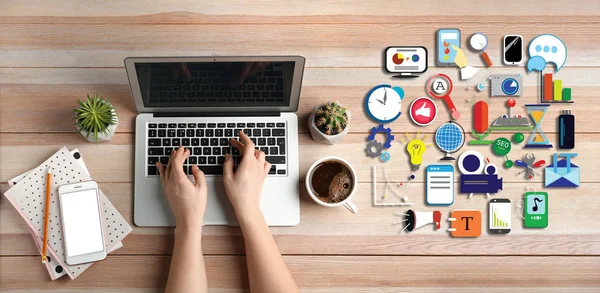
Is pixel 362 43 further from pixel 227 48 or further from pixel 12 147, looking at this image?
pixel 12 147

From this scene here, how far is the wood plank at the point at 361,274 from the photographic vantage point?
3.57 ft

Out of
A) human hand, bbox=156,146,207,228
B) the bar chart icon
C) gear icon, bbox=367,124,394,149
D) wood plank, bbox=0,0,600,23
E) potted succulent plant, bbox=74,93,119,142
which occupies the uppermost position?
wood plank, bbox=0,0,600,23

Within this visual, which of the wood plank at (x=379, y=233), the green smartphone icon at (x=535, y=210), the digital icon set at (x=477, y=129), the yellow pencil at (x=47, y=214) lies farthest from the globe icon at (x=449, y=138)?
the yellow pencil at (x=47, y=214)

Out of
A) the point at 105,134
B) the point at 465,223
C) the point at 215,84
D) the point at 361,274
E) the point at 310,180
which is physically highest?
the point at 215,84

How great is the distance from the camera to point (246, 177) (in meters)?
1.04

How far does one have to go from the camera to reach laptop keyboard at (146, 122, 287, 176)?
1.09 m

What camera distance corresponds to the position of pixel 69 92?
3.71 feet

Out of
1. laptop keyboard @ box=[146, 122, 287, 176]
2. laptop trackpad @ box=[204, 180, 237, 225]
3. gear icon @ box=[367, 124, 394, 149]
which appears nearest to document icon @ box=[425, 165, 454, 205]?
gear icon @ box=[367, 124, 394, 149]

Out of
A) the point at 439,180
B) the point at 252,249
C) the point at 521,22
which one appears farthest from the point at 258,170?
the point at 521,22

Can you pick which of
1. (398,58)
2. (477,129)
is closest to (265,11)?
(398,58)

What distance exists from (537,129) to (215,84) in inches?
31.0

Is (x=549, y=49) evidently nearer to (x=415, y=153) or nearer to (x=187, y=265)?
(x=415, y=153)

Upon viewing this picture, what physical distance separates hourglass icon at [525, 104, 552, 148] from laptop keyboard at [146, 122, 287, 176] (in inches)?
24.1

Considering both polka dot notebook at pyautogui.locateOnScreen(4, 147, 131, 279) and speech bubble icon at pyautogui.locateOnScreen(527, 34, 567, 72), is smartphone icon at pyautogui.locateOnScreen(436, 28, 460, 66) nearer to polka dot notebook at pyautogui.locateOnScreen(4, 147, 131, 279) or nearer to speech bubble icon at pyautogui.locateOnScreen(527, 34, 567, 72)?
speech bubble icon at pyautogui.locateOnScreen(527, 34, 567, 72)
